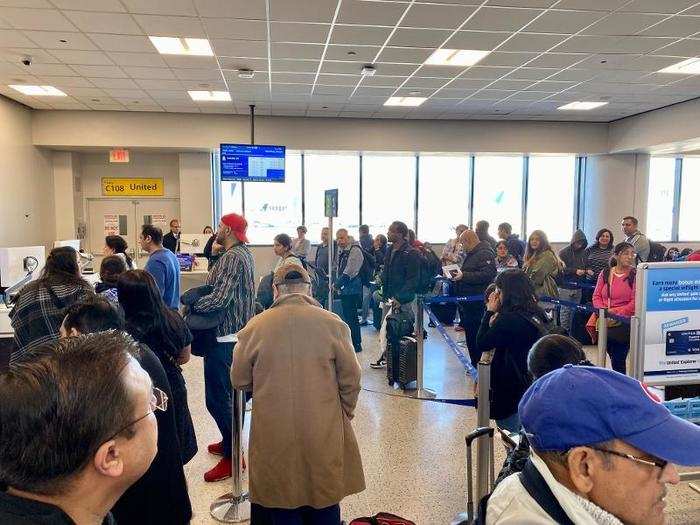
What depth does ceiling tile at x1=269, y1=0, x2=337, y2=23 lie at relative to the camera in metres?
4.57

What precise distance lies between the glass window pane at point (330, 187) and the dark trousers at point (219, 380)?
820cm

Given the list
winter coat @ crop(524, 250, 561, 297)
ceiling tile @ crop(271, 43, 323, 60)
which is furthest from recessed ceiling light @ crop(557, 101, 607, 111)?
ceiling tile @ crop(271, 43, 323, 60)

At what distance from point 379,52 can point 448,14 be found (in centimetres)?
131

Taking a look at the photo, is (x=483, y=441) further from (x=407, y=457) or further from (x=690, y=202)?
(x=690, y=202)

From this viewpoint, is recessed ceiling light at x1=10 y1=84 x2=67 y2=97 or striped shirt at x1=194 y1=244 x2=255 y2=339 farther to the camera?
recessed ceiling light at x1=10 y1=84 x2=67 y2=97

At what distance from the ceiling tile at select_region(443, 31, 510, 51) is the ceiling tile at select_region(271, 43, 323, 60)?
1.54 m

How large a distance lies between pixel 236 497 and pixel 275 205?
28.9 feet

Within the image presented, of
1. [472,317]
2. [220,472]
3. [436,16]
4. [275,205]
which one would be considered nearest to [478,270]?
[472,317]

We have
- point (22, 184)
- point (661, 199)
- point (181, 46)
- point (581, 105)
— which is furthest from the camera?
point (661, 199)

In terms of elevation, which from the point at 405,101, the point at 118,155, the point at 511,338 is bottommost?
the point at 511,338

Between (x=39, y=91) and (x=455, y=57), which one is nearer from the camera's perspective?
(x=455, y=57)

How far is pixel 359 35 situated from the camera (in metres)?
5.43

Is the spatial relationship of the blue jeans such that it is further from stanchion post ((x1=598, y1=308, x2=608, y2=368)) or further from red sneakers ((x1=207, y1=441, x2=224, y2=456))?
red sneakers ((x1=207, y1=441, x2=224, y2=456))

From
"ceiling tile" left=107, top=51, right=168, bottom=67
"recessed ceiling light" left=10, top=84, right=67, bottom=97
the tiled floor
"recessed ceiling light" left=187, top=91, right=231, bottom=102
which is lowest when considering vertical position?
the tiled floor
